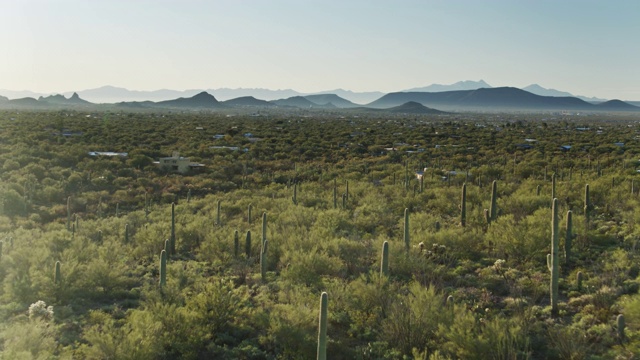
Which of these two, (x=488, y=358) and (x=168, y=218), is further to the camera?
(x=168, y=218)

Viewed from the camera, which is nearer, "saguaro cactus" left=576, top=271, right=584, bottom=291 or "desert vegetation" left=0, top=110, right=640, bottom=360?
"desert vegetation" left=0, top=110, right=640, bottom=360

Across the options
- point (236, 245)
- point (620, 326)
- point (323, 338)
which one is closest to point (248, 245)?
point (236, 245)

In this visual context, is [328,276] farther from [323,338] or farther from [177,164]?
[177,164]

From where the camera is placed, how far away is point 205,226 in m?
17.3

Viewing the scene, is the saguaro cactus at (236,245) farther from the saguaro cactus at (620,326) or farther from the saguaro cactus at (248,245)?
the saguaro cactus at (620,326)

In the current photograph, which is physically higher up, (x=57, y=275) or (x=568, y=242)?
(x=568, y=242)

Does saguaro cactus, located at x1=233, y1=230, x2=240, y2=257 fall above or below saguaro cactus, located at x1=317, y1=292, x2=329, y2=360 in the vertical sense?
below

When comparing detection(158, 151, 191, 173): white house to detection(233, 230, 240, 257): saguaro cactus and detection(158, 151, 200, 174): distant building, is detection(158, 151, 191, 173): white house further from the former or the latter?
detection(233, 230, 240, 257): saguaro cactus

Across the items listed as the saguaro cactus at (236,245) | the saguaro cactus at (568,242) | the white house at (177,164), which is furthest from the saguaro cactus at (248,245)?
the white house at (177,164)

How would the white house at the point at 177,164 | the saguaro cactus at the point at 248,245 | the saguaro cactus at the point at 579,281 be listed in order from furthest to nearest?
the white house at the point at 177,164
the saguaro cactus at the point at 248,245
the saguaro cactus at the point at 579,281

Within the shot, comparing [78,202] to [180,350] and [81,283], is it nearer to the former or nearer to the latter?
[81,283]

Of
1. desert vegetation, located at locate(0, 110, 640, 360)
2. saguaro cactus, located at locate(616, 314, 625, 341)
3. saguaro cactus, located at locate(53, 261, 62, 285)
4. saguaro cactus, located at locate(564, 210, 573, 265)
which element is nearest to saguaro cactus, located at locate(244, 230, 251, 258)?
desert vegetation, located at locate(0, 110, 640, 360)

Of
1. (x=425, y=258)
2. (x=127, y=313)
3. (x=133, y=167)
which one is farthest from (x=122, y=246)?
(x=133, y=167)

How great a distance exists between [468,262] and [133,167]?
2761 cm
